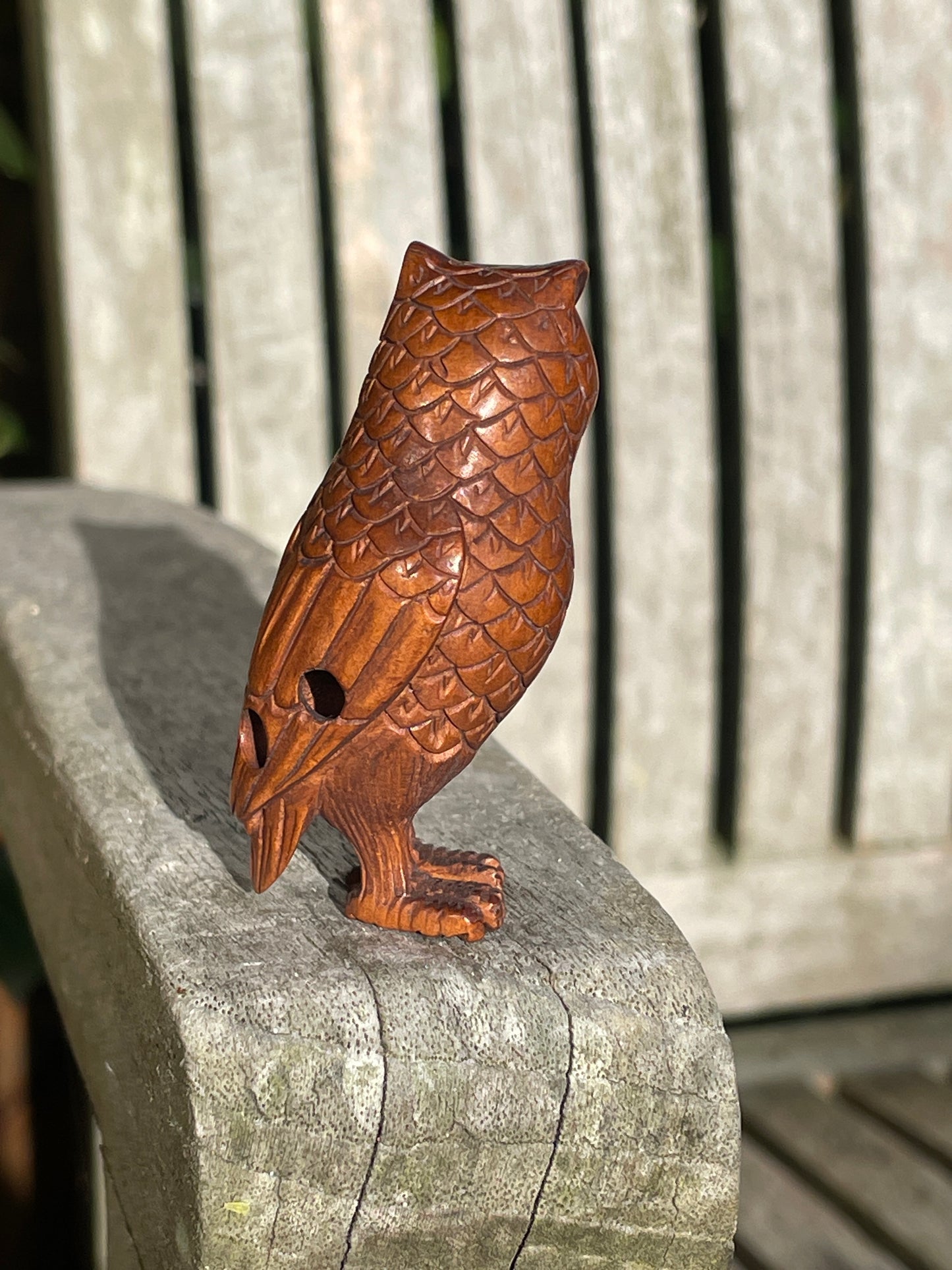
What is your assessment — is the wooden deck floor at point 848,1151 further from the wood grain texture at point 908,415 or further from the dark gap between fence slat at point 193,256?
the dark gap between fence slat at point 193,256

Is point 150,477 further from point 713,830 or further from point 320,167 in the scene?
point 713,830

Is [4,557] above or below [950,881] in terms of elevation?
above

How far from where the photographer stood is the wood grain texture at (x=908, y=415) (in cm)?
174

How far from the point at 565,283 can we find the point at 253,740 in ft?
1.01

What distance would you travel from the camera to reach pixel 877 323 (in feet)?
A: 5.77

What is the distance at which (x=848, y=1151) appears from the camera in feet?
5.01

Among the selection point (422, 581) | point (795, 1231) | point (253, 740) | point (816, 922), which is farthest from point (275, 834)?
point (816, 922)

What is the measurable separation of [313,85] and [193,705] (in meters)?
0.92

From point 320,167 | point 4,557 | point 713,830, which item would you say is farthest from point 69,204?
point 713,830

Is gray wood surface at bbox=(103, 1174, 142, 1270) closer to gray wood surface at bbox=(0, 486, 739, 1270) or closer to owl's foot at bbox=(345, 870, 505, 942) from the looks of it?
gray wood surface at bbox=(0, 486, 739, 1270)

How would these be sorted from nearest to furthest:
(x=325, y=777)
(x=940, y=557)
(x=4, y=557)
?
(x=325, y=777), (x=4, y=557), (x=940, y=557)

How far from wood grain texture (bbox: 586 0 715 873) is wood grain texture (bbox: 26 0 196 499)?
19.9 inches

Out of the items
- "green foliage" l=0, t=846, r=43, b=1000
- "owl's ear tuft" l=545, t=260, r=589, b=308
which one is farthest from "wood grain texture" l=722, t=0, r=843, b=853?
"owl's ear tuft" l=545, t=260, r=589, b=308

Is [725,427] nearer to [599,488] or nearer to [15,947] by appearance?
[599,488]
